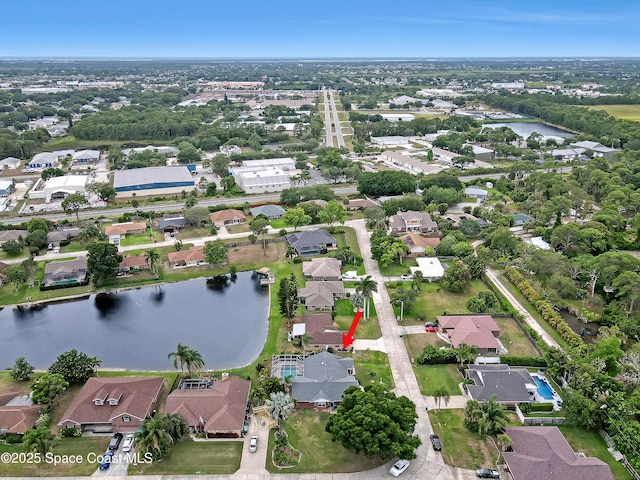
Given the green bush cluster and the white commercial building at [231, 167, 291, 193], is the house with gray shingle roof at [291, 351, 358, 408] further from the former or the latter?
the white commercial building at [231, 167, 291, 193]

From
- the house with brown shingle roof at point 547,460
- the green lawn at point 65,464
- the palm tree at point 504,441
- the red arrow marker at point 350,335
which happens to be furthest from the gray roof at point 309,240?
the house with brown shingle roof at point 547,460

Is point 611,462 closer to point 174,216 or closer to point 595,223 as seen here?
point 595,223

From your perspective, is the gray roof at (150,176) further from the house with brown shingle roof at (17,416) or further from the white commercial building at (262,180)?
the house with brown shingle roof at (17,416)

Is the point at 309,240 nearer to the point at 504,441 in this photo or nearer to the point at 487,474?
the point at 504,441

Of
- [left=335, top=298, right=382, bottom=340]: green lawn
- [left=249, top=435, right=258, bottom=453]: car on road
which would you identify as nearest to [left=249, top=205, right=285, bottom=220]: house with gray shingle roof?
[left=335, top=298, right=382, bottom=340]: green lawn

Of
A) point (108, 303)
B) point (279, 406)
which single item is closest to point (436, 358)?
point (279, 406)
